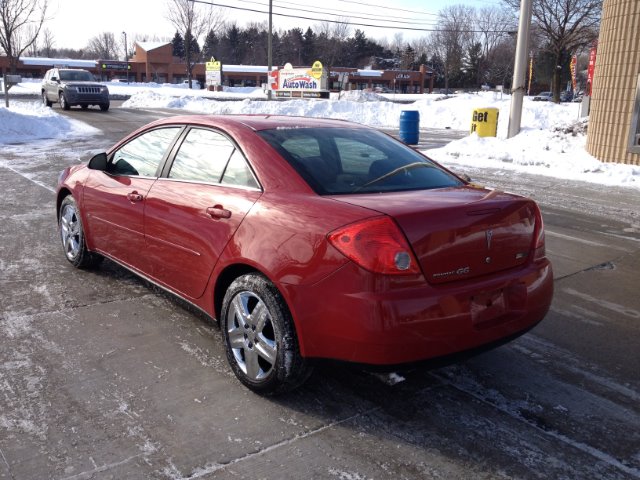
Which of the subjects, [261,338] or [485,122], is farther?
[485,122]

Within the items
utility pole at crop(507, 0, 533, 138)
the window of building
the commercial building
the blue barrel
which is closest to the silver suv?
the blue barrel

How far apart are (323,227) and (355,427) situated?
103 cm

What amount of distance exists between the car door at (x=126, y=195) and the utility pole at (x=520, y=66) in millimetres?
13099

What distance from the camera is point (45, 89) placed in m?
28.8

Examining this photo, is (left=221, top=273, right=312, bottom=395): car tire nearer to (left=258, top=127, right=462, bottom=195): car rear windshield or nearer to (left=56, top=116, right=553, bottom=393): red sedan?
(left=56, top=116, right=553, bottom=393): red sedan

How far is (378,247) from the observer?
9.04 ft

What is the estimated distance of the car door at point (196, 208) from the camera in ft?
11.3

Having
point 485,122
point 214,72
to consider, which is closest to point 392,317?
point 485,122

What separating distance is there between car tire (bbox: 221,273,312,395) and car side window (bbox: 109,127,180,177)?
147 centimetres

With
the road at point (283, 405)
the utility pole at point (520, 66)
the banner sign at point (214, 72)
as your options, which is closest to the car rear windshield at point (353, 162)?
the road at point (283, 405)

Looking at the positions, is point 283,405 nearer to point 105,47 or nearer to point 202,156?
point 202,156

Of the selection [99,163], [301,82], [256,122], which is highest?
[301,82]

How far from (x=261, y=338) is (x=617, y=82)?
1205cm

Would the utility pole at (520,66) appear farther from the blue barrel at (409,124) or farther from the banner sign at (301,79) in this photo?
the banner sign at (301,79)
